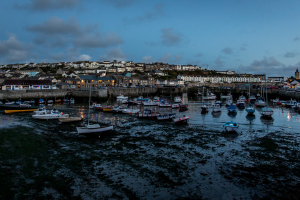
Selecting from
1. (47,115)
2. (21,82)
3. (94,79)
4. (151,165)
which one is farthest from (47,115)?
(94,79)

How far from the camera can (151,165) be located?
49.3 ft

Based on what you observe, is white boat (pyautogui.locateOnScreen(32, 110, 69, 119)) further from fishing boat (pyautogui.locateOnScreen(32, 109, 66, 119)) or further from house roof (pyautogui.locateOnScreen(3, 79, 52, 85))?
house roof (pyautogui.locateOnScreen(3, 79, 52, 85))

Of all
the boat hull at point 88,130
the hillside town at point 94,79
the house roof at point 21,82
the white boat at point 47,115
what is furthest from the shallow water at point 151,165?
the house roof at point 21,82

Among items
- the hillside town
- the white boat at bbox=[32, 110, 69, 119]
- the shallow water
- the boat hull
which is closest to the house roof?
the hillside town

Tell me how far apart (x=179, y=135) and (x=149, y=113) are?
12574mm

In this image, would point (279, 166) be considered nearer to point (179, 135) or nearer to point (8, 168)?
point (179, 135)

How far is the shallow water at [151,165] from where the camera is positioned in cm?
1163

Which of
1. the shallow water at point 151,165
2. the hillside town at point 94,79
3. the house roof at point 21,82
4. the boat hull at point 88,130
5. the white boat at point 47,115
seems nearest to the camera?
the shallow water at point 151,165

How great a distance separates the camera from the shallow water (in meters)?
11.6

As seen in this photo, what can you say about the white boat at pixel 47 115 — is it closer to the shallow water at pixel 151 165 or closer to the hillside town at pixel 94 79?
the shallow water at pixel 151 165

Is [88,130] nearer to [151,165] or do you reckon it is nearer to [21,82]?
[151,165]

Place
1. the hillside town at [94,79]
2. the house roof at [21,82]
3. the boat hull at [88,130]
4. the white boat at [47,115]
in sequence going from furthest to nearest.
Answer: the hillside town at [94,79]
the house roof at [21,82]
the white boat at [47,115]
the boat hull at [88,130]

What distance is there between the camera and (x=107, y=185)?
12289 mm

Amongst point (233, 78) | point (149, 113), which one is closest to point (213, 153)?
point (149, 113)
